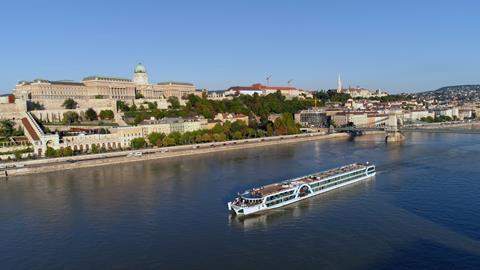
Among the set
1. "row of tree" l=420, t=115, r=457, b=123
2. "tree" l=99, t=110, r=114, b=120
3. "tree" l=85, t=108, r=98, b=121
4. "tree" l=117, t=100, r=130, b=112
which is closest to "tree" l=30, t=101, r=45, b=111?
"tree" l=85, t=108, r=98, b=121

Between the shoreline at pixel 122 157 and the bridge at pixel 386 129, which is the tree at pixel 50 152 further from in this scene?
the bridge at pixel 386 129

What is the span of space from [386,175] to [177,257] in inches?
387

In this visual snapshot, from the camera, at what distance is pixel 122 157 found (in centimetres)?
2112

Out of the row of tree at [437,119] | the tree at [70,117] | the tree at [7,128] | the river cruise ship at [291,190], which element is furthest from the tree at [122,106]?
the row of tree at [437,119]

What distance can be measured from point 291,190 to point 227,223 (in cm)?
243

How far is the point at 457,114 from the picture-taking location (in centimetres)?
5369

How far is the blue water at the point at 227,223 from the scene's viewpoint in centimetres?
837

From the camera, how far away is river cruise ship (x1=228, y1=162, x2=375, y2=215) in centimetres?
1141

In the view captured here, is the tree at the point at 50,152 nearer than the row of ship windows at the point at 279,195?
No

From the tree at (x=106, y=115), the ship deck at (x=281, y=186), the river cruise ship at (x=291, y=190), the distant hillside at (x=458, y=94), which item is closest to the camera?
the river cruise ship at (x=291, y=190)

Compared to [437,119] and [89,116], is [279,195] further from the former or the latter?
[437,119]

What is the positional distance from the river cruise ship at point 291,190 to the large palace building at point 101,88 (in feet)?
71.3

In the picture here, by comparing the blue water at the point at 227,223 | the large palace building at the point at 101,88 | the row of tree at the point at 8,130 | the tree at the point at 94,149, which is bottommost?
the blue water at the point at 227,223

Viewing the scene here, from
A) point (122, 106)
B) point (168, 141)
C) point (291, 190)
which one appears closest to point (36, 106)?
point (122, 106)
